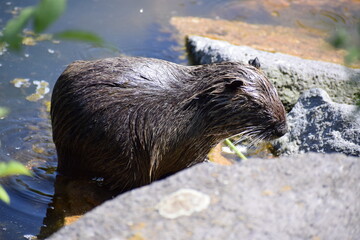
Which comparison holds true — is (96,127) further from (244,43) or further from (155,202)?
(244,43)

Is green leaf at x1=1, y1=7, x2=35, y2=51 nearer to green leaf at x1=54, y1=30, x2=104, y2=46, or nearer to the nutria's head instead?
green leaf at x1=54, y1=30, x2=104, y2=46

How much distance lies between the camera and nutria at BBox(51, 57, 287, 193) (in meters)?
3.70

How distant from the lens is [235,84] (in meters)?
3.71

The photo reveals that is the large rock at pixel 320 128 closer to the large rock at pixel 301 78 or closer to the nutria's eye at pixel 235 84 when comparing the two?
the large rock at pixel 301 78

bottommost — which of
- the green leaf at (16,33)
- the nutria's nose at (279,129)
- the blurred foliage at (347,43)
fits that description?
the nutria's nose at (279,129)

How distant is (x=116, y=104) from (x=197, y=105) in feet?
2.07

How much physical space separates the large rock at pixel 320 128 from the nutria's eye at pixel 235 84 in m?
1.28

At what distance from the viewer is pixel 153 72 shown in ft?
12.6

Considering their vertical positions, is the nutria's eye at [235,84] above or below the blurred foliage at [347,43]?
below

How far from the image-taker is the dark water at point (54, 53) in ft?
13.6

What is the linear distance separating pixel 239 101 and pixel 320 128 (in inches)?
57.0

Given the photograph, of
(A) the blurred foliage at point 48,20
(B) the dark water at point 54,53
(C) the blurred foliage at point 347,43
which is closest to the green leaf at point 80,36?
(A) the blurred foliage at point 48,20

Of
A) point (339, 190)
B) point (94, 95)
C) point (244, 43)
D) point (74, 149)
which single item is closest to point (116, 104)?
point (94, 95)

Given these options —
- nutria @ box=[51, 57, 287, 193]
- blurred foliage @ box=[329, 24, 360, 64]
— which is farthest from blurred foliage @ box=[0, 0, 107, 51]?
nutria @ box=[51, 57, 287, 193]
